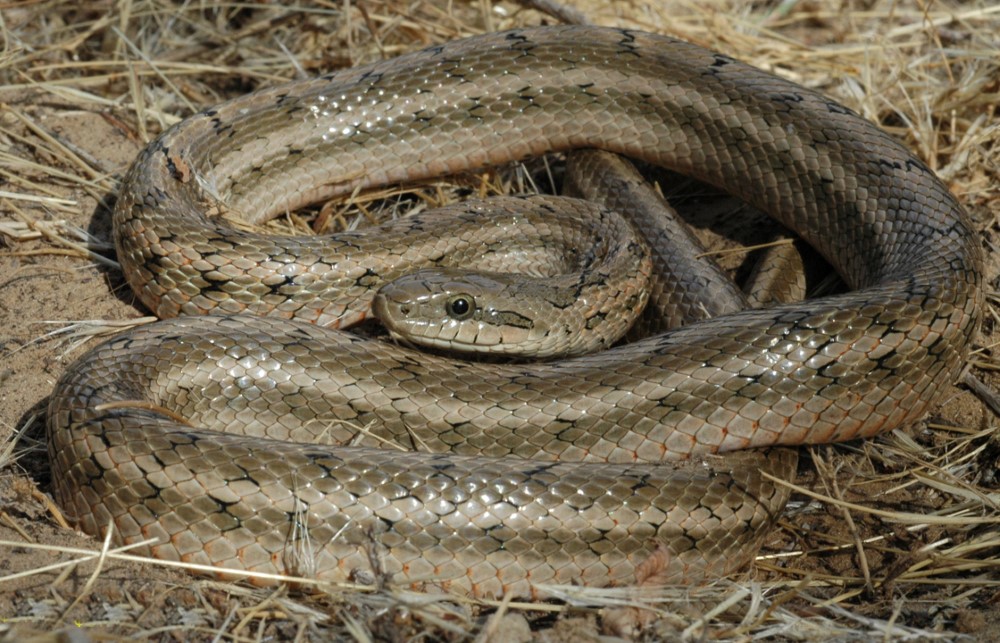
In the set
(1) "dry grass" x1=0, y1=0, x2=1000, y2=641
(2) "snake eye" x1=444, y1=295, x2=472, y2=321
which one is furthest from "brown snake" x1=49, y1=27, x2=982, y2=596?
(2) "snake eye" x1=444, y1=295, x2=472, y2=321

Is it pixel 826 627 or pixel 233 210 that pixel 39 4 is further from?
pixel 826 627

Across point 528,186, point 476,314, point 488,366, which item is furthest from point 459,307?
point 528,186

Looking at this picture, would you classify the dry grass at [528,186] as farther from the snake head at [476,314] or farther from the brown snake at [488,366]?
the snake head at [476,314]

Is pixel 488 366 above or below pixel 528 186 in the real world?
below

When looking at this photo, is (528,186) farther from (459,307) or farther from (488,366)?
(488,366)

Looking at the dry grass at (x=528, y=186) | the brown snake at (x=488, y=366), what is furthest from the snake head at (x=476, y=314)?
the dry grass at (x=528, y=186)

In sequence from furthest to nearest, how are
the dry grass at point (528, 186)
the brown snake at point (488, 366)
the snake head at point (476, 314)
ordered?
the snake head at point (476, 314)
the brown snake at point (488, 366)
the dry grass at point (528, 186)
